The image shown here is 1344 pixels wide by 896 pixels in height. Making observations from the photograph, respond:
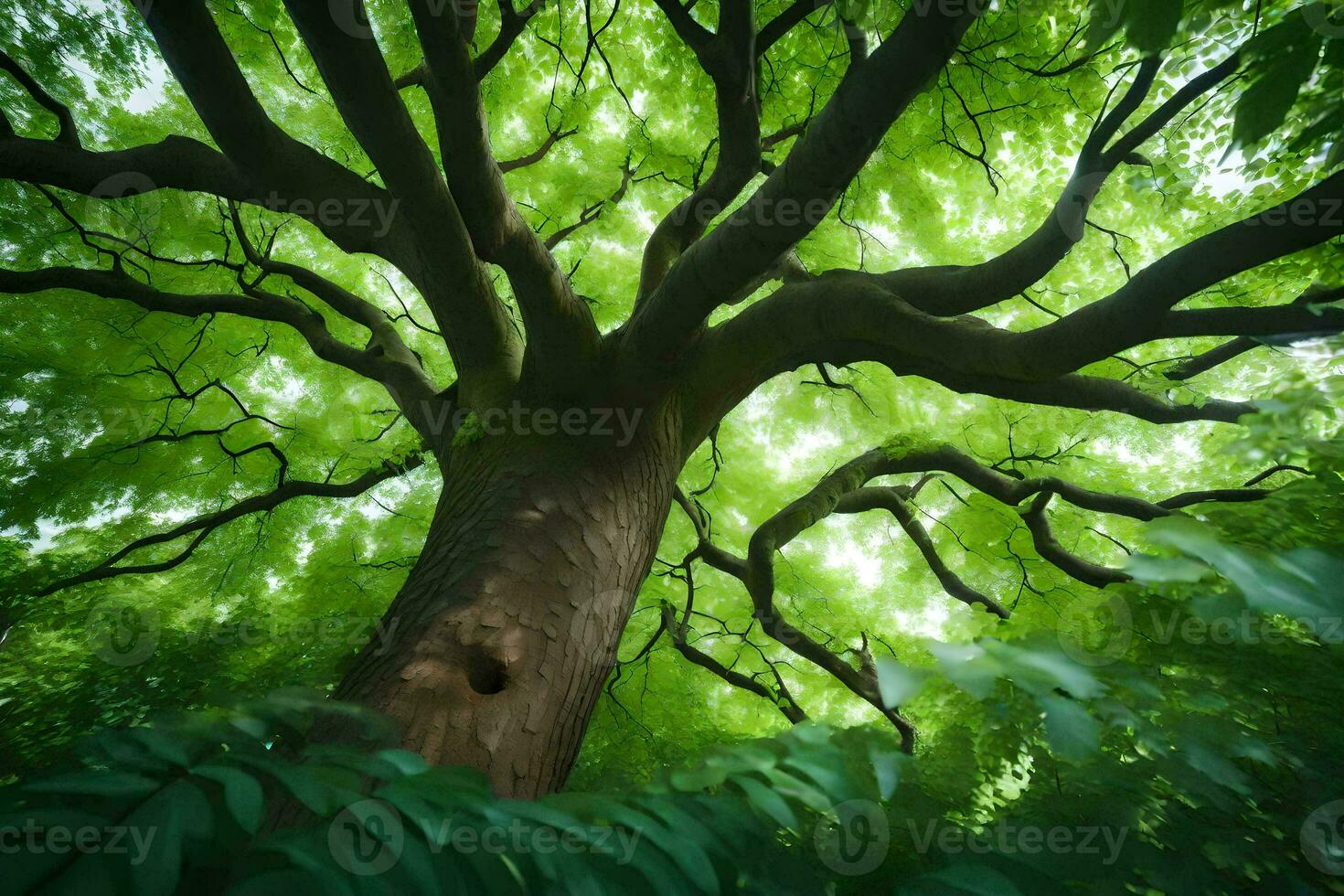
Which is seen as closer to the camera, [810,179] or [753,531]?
[810,179]

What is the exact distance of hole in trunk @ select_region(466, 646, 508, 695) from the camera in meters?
2.26

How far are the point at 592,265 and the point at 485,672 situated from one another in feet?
17.5

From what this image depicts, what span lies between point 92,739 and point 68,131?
166 inches

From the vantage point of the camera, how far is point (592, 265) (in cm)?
679

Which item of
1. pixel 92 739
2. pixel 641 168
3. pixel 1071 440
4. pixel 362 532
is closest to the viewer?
pixel 92 739

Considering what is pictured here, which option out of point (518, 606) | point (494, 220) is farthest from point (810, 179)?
point (518, 606)

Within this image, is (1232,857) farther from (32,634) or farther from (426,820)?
(32,634)

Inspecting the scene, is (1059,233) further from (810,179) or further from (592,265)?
(592,265)

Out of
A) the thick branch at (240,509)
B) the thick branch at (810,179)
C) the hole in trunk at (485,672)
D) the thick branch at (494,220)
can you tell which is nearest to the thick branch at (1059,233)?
the thick branch at (810,179)

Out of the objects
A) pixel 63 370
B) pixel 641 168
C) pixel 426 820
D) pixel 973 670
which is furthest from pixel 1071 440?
pixel 63 370

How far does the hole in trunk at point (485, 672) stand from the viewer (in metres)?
2.26

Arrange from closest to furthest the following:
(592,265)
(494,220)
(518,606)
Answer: (518,606) → (494,220) → (592,265)

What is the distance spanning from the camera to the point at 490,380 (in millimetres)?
3816

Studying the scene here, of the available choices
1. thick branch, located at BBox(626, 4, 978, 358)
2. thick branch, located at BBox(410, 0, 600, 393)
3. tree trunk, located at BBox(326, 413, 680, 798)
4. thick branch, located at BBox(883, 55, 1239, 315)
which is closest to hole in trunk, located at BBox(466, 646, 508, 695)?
tree trunk, located at BBox(326, 413, 680, 798)
